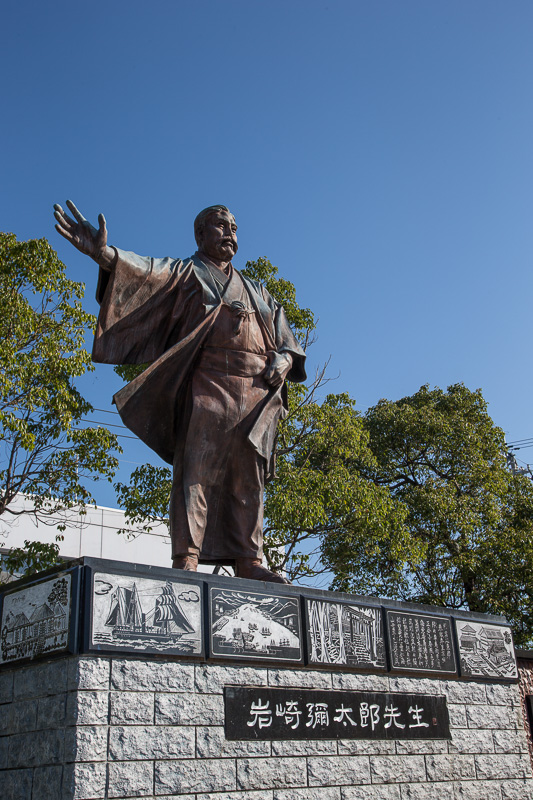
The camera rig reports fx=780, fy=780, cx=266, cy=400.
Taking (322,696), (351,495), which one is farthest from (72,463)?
(322,696)

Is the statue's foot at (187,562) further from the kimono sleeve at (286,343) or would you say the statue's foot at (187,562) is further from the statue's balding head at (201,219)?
the statue's balding head at (201,219)

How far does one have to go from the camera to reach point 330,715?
426 centimetres

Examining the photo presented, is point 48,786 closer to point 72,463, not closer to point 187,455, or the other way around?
point 187,455

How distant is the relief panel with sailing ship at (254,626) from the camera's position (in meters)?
4.02

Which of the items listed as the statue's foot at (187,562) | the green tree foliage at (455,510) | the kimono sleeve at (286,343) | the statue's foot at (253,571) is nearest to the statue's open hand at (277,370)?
the kimono sleeve at (286,343)

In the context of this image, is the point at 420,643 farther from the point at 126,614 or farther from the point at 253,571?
the point at 126,614

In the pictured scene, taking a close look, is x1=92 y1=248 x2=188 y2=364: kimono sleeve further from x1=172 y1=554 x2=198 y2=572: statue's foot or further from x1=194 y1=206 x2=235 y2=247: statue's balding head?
x1=172 y1=554 x2=198 y2=572: statue's foot

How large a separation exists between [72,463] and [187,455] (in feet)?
17.1

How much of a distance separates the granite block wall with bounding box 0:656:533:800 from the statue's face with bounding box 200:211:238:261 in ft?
9.09

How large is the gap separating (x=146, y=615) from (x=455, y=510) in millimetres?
11176

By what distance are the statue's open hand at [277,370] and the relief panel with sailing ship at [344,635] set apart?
1.47 metres

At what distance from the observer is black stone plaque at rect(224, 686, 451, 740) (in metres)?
3.90

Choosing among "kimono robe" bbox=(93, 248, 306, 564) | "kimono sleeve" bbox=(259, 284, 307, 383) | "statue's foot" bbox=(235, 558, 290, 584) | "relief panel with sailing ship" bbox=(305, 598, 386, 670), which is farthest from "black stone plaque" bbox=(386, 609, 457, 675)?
"kimono sleeve" bbox=(259, 284, 307, 383)

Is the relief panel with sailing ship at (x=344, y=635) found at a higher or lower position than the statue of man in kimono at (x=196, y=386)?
lower
